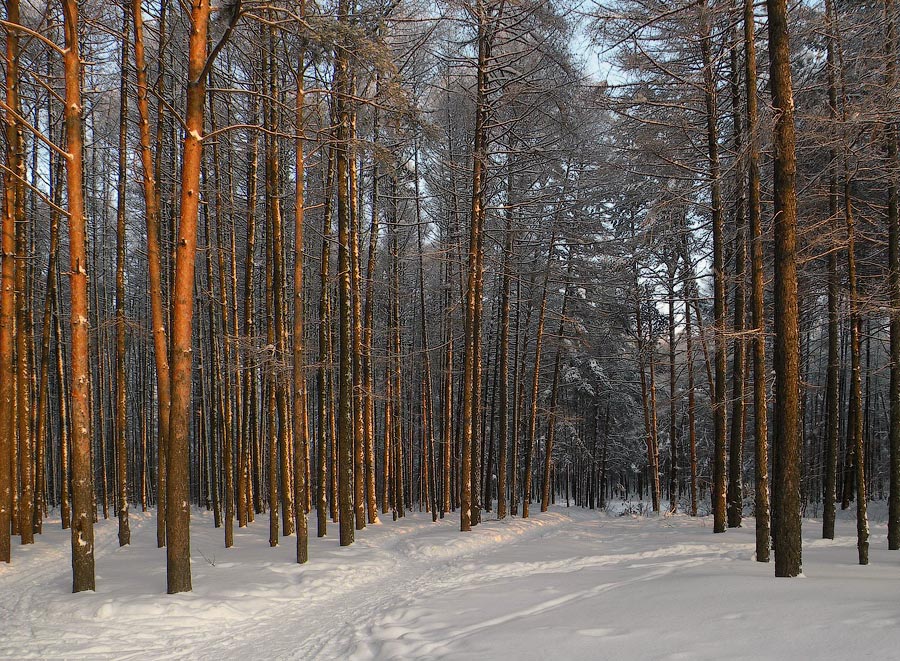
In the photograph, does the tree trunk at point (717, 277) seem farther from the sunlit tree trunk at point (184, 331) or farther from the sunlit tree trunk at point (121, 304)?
the sunlit tree trunk at point (121, 304)

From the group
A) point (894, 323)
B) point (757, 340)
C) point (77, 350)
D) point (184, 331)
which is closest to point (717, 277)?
point (894, 323)

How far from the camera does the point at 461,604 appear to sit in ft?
22.2

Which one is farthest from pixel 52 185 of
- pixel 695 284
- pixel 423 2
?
pixel 695 284

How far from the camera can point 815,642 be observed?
12.5 ft

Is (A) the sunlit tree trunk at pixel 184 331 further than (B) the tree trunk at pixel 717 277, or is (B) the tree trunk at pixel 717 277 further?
(B) the tree trunk at pixel 717 277

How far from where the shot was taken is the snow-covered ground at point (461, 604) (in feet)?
14.1

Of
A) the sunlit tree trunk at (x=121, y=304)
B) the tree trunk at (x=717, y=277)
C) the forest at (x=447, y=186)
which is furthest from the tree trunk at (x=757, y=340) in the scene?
the sunlit tree trunk at (x=121, y=304)

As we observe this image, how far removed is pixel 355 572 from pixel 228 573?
2028 mm

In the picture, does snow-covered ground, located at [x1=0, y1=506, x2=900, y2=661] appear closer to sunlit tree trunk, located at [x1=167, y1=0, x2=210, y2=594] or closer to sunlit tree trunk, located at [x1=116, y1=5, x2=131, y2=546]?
sunlit tree trunk, located at [x1=167, y1=0, x2=210, y2=594]

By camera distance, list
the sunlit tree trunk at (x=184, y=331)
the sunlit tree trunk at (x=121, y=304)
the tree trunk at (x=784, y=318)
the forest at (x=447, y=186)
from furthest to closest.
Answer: the sunlit tree trunk at (x=121, y=304)
the forest at (x=447, y=186)
the sunlit tree trunk at (x=184, y=331)
the tree trunk at (x=784, y=318)

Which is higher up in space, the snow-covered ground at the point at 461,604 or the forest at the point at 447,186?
the forest at the point at 447,186

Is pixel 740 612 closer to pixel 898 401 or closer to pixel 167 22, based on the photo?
pixel 898 401

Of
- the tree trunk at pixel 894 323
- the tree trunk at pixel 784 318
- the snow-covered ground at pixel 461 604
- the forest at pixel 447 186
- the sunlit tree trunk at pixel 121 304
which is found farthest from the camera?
the sunlit tree trunk at pixel 121 304

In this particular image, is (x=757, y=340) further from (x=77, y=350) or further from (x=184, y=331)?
(x=77, y=350)
